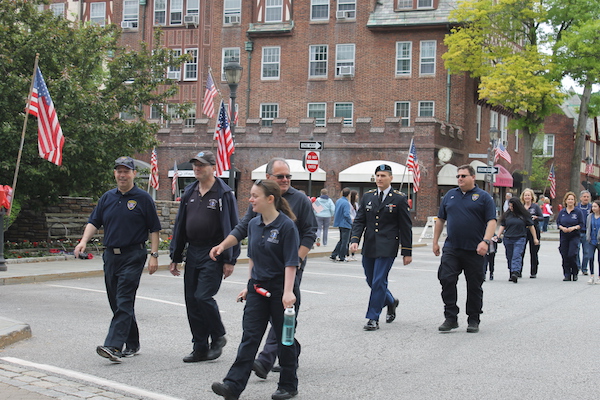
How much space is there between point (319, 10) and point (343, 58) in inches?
126

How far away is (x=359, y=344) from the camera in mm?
8547

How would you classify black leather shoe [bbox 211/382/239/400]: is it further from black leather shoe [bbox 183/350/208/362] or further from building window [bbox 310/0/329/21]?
building window [bbox 310/0/329/21]

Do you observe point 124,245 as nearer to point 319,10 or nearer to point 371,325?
point 371,325

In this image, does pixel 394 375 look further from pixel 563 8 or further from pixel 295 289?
pixel 563 8

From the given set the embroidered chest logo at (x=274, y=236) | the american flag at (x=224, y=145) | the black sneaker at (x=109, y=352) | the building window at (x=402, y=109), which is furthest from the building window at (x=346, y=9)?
the embroidered chest logo at (x=274, y=236)

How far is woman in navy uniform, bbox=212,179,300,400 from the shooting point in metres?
5.96

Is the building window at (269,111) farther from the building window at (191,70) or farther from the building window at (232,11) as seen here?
the building window at (232,11)

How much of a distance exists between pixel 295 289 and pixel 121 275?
195cm

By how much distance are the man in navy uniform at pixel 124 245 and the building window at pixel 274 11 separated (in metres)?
39.6

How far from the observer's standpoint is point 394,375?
7.00 metres

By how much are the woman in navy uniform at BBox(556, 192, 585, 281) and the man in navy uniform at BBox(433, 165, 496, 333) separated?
26.3 ft

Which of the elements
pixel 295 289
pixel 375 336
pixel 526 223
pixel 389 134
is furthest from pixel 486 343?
pixel 389 134

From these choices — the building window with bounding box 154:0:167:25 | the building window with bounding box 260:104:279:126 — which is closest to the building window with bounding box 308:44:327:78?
the building window with bounding box 260:104:279:126

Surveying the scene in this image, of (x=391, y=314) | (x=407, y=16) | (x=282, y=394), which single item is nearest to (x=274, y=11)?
(x=407, y=16)
